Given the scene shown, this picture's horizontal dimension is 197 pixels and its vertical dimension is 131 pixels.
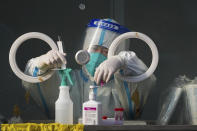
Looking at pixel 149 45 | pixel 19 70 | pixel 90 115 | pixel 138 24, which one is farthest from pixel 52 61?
pixel 138 24

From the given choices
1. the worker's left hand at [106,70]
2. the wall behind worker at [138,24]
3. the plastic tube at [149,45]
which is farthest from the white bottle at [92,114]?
the wall behind worker at [138,24]

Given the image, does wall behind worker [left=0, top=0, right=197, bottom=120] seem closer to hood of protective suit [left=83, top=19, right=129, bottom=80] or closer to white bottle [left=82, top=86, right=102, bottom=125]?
hood of protective suit [left=83, top=19, right=129, bottom=80]

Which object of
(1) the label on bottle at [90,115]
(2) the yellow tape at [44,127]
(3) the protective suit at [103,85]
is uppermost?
(3) the protective suit at [103,85]

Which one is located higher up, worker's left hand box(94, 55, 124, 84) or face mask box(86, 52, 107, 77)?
face mask box(86, 52, 107, 77)

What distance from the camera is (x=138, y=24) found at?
215 centimetres

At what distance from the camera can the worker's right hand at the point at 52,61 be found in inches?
65.7

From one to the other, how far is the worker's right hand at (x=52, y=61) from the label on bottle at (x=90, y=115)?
0.24 m

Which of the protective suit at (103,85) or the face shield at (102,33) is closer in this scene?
the protective suit at (103,85)

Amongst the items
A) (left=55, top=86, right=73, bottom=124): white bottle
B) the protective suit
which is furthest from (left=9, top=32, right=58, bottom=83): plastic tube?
(left=55, top=86, right=73, bottom=124): white bottle

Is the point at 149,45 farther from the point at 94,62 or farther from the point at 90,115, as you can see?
the point at 90,115

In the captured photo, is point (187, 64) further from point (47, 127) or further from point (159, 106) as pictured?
point (47, 127)

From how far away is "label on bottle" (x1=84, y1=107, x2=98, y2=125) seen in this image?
1528 mm

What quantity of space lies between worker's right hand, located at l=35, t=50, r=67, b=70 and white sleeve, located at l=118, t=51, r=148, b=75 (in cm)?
26

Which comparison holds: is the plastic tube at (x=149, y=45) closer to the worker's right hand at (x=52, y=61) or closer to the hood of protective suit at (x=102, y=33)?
the hood of protective suit at (x=102, y=33)
